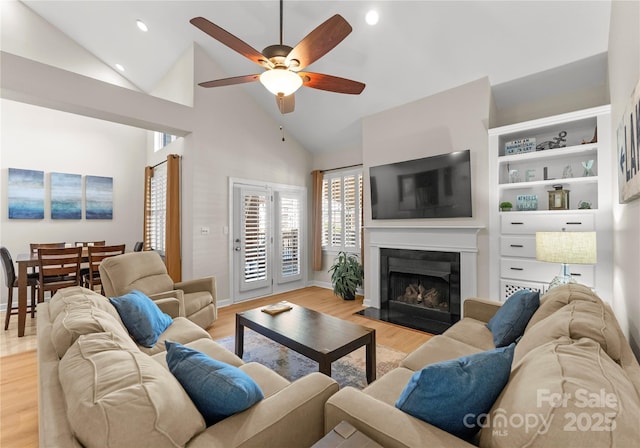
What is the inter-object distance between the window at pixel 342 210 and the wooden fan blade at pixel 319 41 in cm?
324

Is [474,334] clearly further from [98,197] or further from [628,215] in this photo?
[98,197]

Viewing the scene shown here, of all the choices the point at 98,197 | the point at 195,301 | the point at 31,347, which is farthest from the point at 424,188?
the point at 98,197

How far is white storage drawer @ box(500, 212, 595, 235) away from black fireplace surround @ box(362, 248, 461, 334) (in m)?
0.67

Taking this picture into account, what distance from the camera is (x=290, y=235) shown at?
5.63 m

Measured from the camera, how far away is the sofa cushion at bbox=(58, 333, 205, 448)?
77 cm

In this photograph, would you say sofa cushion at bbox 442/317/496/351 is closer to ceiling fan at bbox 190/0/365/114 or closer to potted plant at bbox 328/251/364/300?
ceiling fan at bbox 190/0/365/114

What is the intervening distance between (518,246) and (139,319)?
141 inches

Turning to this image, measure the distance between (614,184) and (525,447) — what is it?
9.24 feet

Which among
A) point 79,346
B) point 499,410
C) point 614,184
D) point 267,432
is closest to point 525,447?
Answer: point 499,410

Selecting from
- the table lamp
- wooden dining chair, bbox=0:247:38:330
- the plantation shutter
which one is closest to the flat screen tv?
the table lamp

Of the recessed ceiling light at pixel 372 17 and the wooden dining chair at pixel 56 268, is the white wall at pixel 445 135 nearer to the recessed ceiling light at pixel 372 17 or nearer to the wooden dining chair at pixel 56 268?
the recessed ceiling light at pixel 372 17

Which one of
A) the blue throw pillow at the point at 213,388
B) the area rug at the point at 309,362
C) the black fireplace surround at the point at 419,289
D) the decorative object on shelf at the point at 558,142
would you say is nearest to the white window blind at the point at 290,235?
the black fireplace surround at the point at 419,289

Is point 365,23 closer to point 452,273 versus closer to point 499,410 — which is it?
point 452,273

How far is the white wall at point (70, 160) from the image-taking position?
4387 millimetres
